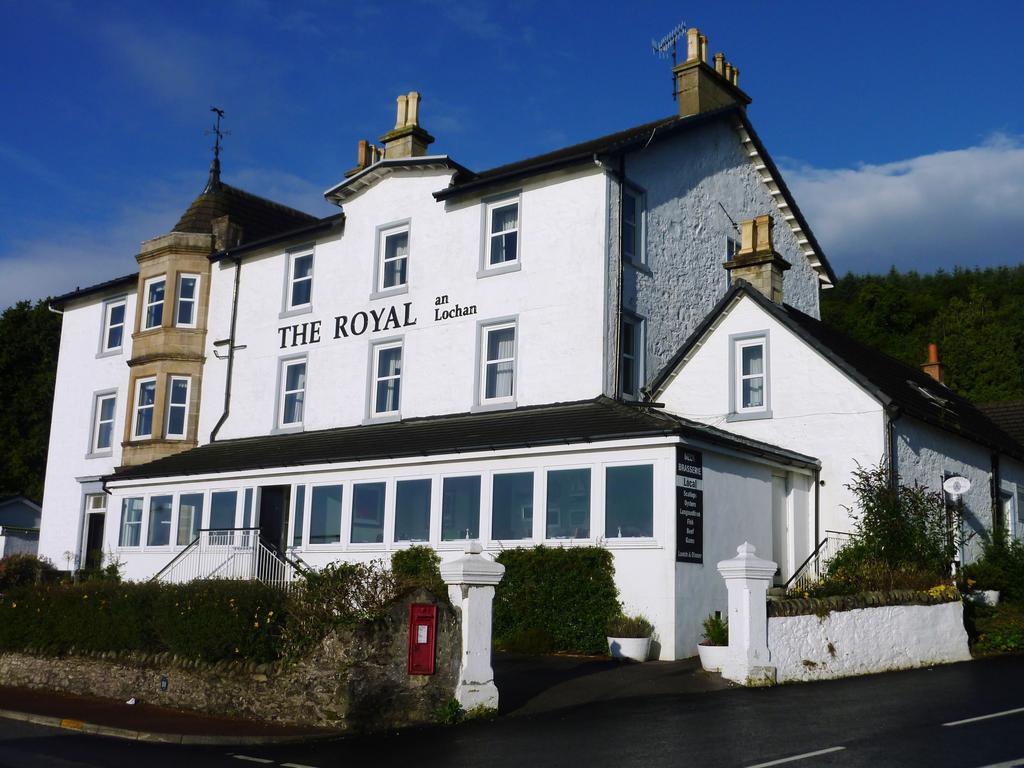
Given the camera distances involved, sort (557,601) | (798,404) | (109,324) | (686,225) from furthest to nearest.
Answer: (109,324) → (686,225) → (798,404) → (557,601)

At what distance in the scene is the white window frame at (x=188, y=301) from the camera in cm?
3020

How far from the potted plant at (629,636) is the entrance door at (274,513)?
943 centimetres

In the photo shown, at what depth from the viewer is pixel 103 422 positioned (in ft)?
107

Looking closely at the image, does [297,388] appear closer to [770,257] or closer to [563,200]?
[563,200]

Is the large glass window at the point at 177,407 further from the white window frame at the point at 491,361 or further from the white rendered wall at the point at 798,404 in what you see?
the white rendered wall at the point at 798,404

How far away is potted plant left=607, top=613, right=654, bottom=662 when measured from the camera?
1692cm

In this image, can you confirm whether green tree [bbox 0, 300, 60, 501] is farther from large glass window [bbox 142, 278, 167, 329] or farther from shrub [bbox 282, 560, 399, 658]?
shrub [bbox 282, 560, 399, 658]

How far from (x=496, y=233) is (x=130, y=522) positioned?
11632 millimetres

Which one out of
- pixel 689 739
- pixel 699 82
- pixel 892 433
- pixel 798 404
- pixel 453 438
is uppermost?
pixel 699 82

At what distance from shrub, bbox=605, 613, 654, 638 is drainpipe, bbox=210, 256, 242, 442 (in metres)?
15.3

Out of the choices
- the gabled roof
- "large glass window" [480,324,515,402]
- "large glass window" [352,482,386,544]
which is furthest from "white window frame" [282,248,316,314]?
the gabled roof

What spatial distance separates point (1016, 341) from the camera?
178 feet

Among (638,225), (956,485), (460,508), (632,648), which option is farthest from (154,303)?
(956,485)

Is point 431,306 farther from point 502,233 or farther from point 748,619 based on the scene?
point 748,619
